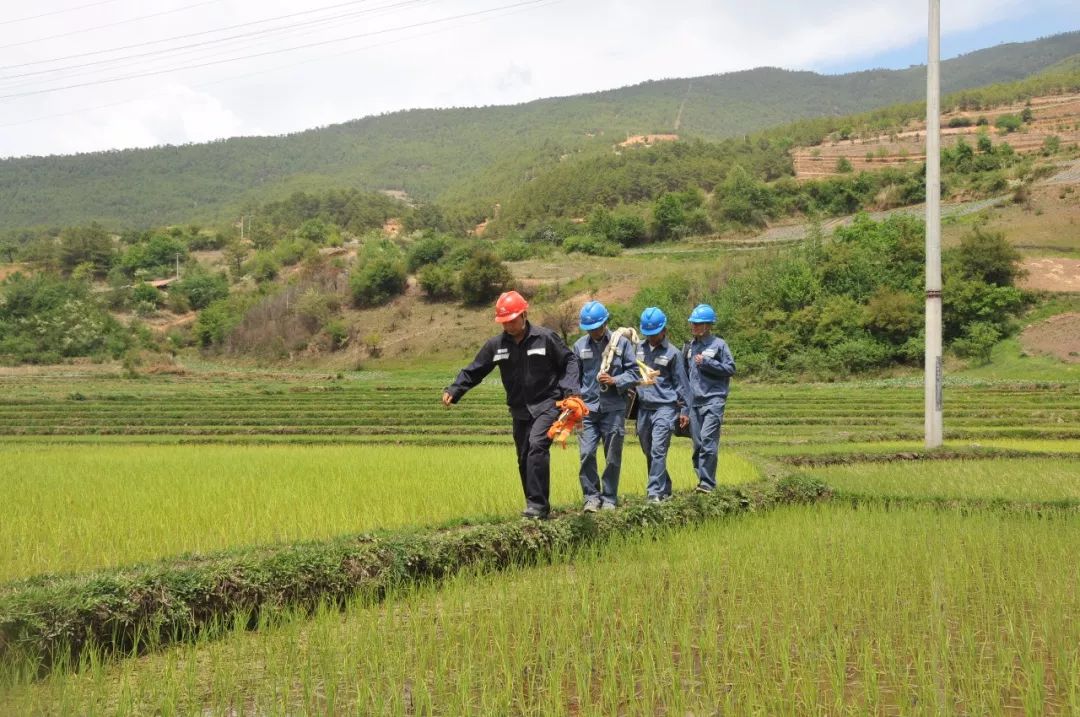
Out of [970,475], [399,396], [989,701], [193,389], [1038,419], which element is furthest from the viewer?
[193,389]

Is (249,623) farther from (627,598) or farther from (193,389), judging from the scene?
(193,389)

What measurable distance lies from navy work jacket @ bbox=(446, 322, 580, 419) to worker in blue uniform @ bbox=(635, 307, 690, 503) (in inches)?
59.6

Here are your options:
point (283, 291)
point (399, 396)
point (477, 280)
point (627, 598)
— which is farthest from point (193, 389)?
point (627, 598)

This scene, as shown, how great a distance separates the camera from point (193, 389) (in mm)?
40156

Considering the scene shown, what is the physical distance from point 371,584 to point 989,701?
12.2 ft

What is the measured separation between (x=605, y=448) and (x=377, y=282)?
195 feet

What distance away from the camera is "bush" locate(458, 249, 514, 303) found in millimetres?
63656

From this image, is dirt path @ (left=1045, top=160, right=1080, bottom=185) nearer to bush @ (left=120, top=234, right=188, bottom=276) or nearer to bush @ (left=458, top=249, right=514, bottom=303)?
bush @ (left=458, top=249, right=514, bottom=303)

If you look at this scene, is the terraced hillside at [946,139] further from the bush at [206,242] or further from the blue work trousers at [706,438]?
the blue work trousers at [706,438]

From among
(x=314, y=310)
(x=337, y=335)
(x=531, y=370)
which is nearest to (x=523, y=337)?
(x=531, y=370)

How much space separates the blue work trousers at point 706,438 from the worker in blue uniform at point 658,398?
1.29 ft

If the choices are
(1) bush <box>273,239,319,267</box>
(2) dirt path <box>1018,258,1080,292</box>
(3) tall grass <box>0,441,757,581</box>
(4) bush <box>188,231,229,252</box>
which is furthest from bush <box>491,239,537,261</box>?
(3) tall grass <box>0,441,757,581</box>

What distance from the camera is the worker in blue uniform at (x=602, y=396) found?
372 inches

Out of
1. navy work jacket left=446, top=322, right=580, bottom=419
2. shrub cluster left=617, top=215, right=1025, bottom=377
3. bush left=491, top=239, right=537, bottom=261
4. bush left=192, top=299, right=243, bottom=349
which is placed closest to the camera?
navy work jacket left=446, top=322, right=580, bottom=419
